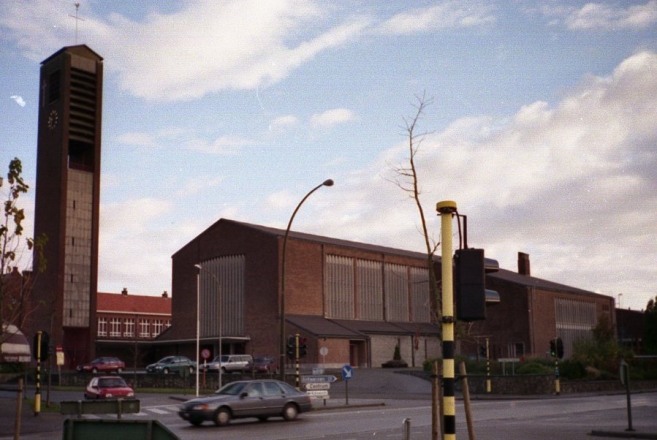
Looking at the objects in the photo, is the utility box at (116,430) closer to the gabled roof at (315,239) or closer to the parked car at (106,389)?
the parked car at (106,389)

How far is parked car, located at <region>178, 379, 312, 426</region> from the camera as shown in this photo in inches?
1016

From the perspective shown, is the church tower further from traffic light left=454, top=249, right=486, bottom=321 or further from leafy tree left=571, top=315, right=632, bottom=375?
traffic light left=454, top=249, right=486, bottom=321

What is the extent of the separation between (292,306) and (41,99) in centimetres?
3402

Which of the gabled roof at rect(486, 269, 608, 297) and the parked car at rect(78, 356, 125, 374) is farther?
the gabled roof at rect(486, 269, 608, 297)

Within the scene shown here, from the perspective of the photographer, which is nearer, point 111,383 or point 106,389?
point 106,389

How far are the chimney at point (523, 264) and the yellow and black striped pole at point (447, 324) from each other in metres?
95.0

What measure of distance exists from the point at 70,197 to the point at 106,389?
43048 millimetres

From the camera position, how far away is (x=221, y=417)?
2605 centimetres

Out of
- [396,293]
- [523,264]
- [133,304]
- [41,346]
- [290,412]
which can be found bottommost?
[290,412]

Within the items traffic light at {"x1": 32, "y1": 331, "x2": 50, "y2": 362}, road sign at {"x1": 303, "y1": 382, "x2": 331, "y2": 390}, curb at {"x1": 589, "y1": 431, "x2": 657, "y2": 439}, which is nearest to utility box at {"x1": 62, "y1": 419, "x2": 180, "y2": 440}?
curb at {"x1": 589, "y1": 431, "x2": 657, "y2": 439}

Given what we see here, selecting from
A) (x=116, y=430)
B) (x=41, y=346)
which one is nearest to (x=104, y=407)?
(x=116, y=430)

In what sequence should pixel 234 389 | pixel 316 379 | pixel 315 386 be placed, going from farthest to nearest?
pixel 316 379 → pixel 315 386 → pixel 234 389

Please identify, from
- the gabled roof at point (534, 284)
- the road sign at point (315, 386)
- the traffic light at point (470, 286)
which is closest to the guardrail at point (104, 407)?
the traffic light at point (470, 286)

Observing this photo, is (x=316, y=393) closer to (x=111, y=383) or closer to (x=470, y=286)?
(x=111, y=383)
